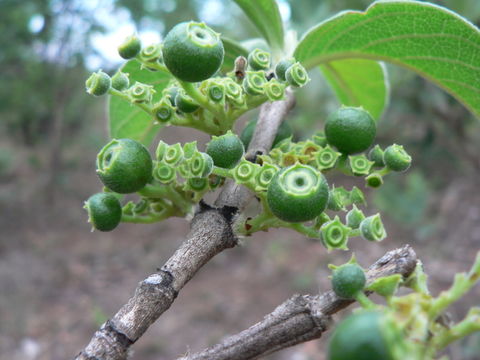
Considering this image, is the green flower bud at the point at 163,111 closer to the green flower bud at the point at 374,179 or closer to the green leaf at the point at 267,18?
the green flower bud at the point at 374,179

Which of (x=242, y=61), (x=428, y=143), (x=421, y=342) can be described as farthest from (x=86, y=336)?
(x=421, y=342)

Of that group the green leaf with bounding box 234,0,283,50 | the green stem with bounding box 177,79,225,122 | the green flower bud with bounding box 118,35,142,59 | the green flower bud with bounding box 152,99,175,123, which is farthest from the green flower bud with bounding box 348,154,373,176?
the green leaf with bounding box 234,0,283,50

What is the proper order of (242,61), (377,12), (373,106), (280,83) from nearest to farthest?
(280,83) < (242,61) < (377,12) < (373,106)

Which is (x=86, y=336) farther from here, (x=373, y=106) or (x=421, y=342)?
(x=421, y=342)

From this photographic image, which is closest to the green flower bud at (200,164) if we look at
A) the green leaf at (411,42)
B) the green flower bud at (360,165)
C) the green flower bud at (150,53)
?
the green flower bud at (150,53)

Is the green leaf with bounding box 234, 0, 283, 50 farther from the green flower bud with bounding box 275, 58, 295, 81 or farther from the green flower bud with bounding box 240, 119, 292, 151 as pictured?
the green flower bud with bounding box 275, 58, 295, 81

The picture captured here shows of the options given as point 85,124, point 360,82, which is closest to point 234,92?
point 360,82
